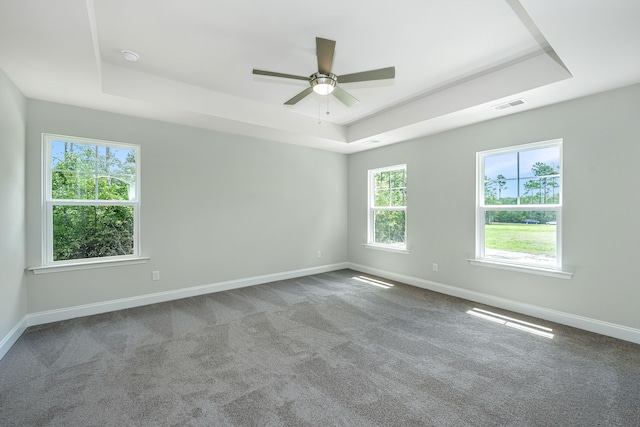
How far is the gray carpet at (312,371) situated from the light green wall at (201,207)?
20.4 inches

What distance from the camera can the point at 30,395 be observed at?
1.99 meters

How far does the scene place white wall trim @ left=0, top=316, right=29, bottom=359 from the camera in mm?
2512

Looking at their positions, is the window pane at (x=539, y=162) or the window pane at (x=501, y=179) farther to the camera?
the window pane at (x=501, y=179)

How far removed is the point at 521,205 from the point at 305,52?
3.21 meters

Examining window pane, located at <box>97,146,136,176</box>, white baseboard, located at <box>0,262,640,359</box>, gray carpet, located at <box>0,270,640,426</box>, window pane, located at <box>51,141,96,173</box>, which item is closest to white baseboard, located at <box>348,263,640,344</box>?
white baseboard, located at <box>0,262,640,359</box>

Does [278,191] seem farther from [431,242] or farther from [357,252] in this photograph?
[431,242]

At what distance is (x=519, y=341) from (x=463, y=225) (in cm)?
176

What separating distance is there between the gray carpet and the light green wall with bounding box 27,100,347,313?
1.70ft

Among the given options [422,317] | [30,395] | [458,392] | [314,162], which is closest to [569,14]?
[458,392]

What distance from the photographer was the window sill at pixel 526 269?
10.6ft

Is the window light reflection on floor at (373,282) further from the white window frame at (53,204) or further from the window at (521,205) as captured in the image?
the white window frame at (53,204)

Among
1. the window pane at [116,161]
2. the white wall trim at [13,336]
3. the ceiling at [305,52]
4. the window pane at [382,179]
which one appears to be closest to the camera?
the ceiling at [305,52]

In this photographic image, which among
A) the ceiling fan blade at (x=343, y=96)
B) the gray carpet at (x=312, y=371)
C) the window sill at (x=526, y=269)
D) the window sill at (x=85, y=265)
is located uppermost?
the ceiling fan blade at (x=343, y=96)

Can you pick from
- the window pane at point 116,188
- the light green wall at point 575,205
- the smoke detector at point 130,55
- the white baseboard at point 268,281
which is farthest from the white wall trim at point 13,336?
the light green wall at point 575,205
